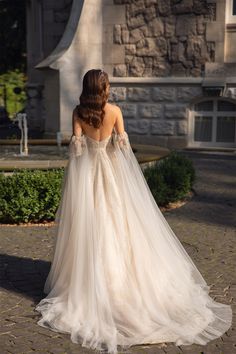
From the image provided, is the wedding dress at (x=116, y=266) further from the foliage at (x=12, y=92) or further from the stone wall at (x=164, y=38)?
the foliage at (x=12, y=92)

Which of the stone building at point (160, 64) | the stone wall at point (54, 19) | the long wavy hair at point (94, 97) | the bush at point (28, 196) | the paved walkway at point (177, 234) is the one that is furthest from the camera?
the stone wall at point (54, 19)

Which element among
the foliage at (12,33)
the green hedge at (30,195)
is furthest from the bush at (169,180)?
the foliage at (12,33)

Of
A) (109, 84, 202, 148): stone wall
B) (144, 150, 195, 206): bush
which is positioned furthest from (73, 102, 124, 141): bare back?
(109, 84, 202, 148): stone wall

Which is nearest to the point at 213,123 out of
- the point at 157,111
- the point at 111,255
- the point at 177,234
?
the point at 157,111

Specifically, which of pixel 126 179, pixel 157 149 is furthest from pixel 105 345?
pixel 157 149

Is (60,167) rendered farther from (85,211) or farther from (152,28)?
(152,28)

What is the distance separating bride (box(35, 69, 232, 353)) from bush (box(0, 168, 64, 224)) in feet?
9.80

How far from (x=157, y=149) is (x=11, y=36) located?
19.4 meters

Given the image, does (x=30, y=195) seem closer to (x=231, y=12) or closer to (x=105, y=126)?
(x=105, y=126)

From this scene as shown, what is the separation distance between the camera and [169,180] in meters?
8.76

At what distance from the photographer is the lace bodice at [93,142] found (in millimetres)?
4230

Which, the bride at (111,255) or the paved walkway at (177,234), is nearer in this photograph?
the paved walkway at (177,234)

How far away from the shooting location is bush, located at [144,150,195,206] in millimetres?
8344

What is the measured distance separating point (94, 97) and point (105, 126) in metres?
0.27
